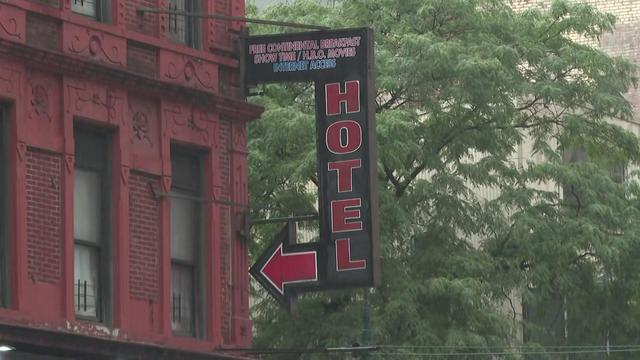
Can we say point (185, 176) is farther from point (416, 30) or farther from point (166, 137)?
point (416, 30)

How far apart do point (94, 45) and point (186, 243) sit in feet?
10.4

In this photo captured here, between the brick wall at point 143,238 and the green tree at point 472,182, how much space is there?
5925 millimetres

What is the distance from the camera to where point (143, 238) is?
24375 mm

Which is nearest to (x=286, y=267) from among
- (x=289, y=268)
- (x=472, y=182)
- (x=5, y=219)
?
(x=289, y=268)

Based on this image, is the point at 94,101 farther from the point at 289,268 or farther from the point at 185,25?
the point at 289,268

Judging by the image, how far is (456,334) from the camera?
30953mm

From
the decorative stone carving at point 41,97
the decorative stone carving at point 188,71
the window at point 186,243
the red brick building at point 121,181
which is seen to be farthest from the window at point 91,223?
the decorative stone carving at point 188,71

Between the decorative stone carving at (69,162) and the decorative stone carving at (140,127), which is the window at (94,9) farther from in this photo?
the decorative stone carving at (69,162)

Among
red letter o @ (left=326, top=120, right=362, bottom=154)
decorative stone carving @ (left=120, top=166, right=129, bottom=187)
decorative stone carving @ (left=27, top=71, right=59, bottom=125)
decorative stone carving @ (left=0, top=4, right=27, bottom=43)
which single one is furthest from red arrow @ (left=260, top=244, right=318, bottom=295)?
decorative stone carving @ (left=0, top=4, right=27, bottom=43)

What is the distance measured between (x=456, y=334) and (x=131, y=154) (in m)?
8.62

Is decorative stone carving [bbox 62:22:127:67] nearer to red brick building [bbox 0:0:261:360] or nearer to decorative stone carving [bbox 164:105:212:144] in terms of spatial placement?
red brick building [bbox 0:0:261:360]

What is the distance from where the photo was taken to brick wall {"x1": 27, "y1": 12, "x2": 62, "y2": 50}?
2300cm

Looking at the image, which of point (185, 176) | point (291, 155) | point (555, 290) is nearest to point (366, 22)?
point (291, 155)

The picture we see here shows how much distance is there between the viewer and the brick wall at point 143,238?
2414 cm
